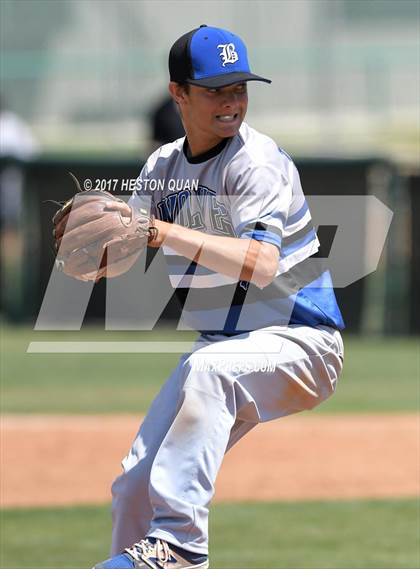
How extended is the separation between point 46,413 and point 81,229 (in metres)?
6.52

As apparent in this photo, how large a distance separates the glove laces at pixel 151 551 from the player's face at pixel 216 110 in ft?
4.71

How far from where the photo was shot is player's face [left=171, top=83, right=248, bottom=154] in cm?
432

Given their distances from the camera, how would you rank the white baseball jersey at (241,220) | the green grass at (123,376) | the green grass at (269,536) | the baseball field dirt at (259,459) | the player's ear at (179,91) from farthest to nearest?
the green grass at (123,376)
the baseball field dirt at (259,459)
the green grass at (269,536)
the player's ear at (179,91)
the white baseball jersey at (241,220)

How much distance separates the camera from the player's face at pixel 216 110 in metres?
4.32

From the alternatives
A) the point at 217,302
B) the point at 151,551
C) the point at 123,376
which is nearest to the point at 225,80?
the point at 217,302

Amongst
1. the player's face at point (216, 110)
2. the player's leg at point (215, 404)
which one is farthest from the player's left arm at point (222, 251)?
the player's face at point (216, 110)

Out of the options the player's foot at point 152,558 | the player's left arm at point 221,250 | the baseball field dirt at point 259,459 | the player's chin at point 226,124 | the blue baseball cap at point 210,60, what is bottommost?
the baseball field dirt at point 259,459

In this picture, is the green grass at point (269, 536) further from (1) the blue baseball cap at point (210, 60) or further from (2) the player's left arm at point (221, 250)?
(1) the blue baseball cap at point (210, 60)

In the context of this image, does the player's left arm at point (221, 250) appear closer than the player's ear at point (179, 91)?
→ Yes

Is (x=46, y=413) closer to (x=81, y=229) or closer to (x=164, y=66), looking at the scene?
(x=81, y=229)

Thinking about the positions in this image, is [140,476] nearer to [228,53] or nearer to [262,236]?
[262,236]

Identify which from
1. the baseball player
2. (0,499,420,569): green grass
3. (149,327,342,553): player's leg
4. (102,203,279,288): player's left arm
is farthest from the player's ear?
(0,499,420,569): green grass

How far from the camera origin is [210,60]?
4.32 m

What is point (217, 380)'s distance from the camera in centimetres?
417
